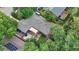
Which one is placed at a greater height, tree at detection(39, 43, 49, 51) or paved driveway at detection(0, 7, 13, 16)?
paved driveway at detection(0, 7, 13, 16)

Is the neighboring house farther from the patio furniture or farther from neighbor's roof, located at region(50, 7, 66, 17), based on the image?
the patio furniture

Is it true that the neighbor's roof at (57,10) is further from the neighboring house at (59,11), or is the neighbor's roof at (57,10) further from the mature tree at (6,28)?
the mature tree at (6,28)

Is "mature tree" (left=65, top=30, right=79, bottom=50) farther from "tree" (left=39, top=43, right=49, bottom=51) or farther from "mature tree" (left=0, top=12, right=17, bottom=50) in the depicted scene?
"mature tree" (left=0, top=12, right=17, bottom=50)

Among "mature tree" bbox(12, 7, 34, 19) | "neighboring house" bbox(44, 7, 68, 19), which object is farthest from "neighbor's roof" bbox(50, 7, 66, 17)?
"mature tree" bbox(12, 7, 34, 19)

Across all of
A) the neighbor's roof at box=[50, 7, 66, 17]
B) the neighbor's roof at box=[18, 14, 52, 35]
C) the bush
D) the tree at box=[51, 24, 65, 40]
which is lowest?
the tree at box=[51, 24, 65, 40]

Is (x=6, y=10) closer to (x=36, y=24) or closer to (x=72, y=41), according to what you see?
(x=36, y=24)

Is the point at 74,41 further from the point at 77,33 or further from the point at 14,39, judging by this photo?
the point at 14,39

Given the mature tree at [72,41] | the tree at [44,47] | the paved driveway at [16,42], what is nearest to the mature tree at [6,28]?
the paved driveway at [16,42]

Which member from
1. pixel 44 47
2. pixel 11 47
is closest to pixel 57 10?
pixel 44 47
